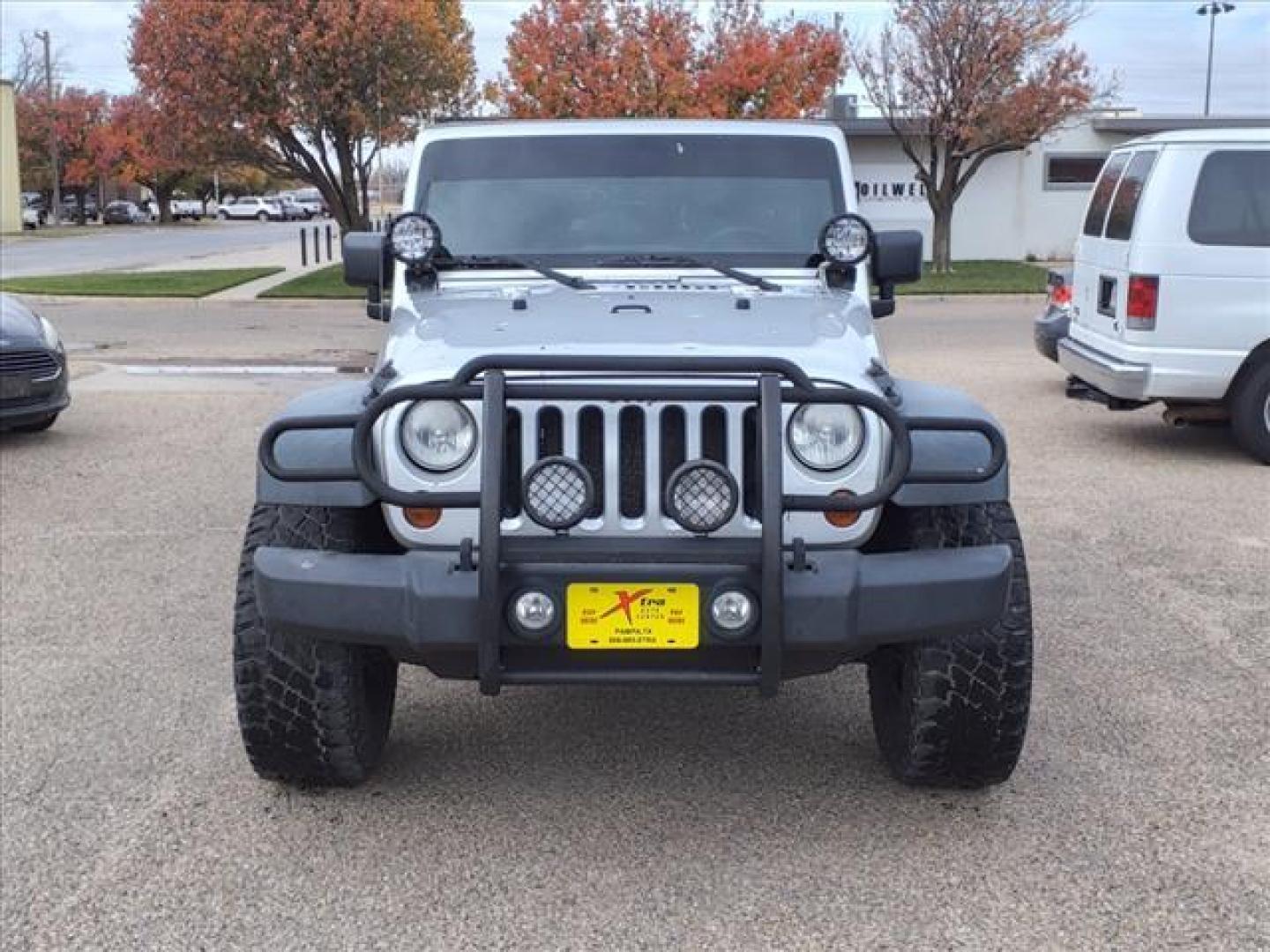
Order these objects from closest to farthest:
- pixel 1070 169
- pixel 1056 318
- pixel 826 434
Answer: pixel 826 434 → pixel 1056 318 → pixel 1070 169

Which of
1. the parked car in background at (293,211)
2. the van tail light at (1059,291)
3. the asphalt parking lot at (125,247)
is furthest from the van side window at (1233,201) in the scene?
the parked car in background at (293,211)

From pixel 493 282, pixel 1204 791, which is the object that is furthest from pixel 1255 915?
pixel 493 282

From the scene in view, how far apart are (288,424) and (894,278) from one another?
90.8 inches

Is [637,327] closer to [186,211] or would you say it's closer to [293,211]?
[293,211]

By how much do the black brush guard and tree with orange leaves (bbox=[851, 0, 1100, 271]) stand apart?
20923 mm

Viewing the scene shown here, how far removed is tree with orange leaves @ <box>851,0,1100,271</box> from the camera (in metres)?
22.9

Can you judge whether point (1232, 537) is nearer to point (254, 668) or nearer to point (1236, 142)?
point (1236, 142)

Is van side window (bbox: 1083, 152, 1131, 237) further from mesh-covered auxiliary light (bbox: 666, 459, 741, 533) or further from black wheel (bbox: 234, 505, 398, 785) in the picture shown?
black wheel (bbox: 234, 505, 398, 785)

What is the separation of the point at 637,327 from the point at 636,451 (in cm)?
55

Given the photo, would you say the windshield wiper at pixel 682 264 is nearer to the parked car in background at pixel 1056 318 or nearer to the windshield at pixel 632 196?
the windshield at pixel 632 196

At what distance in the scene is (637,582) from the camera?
132 inches

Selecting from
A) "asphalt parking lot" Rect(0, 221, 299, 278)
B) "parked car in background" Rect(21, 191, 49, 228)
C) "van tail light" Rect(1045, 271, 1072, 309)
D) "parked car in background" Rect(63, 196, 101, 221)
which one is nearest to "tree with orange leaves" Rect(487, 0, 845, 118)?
"asphalt parking lot" Rect(0, 221, 299, 278)

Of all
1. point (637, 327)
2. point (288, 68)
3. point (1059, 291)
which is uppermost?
point (288, 68)

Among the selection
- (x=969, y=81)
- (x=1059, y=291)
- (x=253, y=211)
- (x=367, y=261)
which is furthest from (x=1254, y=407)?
(x=253, y=211)
